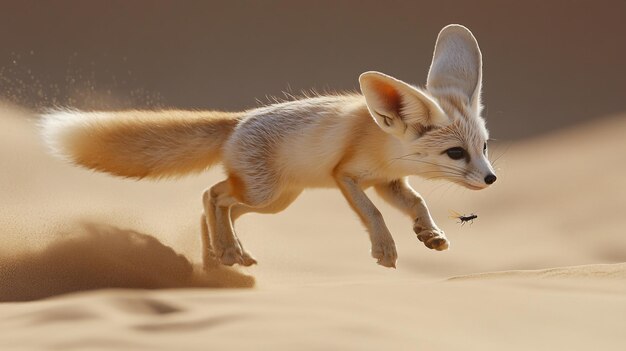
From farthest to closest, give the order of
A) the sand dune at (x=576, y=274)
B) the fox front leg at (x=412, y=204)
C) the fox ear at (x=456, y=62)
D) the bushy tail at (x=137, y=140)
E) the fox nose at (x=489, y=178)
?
the bushy tail at (x=137, y=140)
the fox ear at (x=456, y=62)
the sand dune at (x=576, y=274)
the fox front leg at (x=412, y=204)
the fox nose at (x=489, y=178)

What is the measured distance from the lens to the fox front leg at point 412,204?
4.46 metres

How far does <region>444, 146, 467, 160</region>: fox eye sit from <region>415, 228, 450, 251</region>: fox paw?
0.35 m

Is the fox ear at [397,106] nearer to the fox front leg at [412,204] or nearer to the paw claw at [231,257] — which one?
the fox front leg at [412,204]

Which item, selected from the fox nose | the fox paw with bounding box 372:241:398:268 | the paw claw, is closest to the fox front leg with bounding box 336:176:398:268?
the fox paw with bounding box 372:241:398:268

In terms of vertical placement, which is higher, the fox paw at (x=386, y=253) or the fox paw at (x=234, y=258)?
the fox paw at (x=234, y=258)

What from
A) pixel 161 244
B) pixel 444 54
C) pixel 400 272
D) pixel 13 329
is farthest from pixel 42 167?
pixel 13 329

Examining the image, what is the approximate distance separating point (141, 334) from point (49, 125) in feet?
7.05

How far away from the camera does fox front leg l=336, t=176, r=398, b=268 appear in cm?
436

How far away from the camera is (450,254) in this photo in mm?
6641

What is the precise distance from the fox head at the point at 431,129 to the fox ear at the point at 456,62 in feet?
0.61

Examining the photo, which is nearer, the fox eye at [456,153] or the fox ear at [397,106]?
the fox ear at [397,106]

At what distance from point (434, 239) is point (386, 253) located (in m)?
0.22

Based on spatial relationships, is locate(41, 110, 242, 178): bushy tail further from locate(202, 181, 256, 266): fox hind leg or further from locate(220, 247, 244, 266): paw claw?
locate(220, 247, 244, 266): paw claw

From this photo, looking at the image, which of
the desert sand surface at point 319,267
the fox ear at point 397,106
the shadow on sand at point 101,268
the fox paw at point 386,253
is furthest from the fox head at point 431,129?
the shadow on sand at point 101,268
